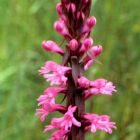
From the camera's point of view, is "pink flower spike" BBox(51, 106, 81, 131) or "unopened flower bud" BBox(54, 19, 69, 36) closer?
"pink flower spike" BBox(51, 106, 81, 131)

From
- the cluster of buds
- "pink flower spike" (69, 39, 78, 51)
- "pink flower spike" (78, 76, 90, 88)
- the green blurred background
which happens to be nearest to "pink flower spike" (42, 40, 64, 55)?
the cluster of buds

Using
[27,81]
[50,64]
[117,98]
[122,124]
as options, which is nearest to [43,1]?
[27,81]

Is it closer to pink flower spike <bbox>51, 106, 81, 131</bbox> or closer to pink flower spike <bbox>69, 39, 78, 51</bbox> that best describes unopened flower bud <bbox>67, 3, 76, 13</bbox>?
pink flower spike <bbox>69, 39, 78, 51</bbox>

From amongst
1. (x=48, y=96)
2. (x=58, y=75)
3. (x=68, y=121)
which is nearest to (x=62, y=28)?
(x=58, y=75)

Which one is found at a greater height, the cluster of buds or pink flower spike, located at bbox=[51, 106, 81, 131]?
the cluster of buds

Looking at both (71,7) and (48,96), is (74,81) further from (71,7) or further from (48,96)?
(71,7)

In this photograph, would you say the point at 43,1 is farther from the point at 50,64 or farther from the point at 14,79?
the point at 50,64
